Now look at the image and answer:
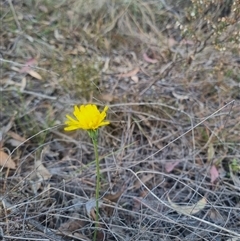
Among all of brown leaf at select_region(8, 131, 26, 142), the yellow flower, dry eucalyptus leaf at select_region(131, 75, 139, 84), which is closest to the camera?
the yellow flower

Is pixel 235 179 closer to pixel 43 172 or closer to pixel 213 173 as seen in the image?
pixel 213 173

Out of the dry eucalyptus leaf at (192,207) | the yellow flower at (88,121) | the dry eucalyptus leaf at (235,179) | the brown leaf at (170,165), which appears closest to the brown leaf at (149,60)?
the brown leaf at (170,165)

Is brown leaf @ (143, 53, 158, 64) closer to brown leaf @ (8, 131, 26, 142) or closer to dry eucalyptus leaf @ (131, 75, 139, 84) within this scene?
dry eucalyptus leaf @ (131, 75, 139, 84)

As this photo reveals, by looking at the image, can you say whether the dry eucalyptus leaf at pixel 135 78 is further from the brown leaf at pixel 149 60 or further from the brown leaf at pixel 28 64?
the brown leaf at pixel 28 64

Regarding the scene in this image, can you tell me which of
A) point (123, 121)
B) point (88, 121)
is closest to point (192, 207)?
point (123, 121)

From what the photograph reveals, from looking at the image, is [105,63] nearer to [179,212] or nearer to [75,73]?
[75,73]

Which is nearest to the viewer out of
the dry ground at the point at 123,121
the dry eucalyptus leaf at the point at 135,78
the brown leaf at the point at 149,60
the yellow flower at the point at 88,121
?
the yellow flower at the point at 88,121

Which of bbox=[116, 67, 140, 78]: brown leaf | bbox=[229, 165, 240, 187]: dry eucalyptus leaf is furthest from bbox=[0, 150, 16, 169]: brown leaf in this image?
bbox=[229, 165, 240, 187]: dry eucalyptus leaf

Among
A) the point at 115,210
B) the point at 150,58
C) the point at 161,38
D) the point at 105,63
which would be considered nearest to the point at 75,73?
the point at 105,63
